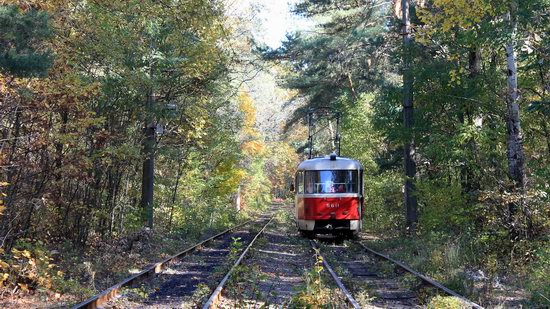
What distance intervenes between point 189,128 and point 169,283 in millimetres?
11938

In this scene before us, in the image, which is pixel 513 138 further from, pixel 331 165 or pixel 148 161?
pixel 148 161

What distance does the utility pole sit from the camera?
58.2 feet

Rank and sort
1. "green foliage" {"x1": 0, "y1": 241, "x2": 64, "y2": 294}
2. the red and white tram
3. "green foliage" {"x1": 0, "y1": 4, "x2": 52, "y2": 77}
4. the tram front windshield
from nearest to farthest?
"green foliage" {"x1": 0, "y1": 4, "x2": 52, "y2": 77} → "green foliage" {"x1": 0, "y1": 241, "x2": 64, "y2": 294} → the red and white tram → the tram front windshield

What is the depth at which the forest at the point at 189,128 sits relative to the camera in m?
10.2

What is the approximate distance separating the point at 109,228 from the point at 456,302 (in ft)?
36.7

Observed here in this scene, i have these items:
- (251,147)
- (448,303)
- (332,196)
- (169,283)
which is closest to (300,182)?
(332,196)

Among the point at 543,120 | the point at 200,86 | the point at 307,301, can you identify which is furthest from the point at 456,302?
the point at 200,86

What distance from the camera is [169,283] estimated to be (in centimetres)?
1080

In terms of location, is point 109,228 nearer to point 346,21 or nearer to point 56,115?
point 56,115

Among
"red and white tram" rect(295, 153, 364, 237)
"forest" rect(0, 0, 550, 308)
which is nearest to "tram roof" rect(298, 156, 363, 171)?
"red and white tram" rect(295, 153, 364, 237)

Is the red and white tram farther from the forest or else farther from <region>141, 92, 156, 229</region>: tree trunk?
<region>141, 92, 156, 229</region>: tree trunk

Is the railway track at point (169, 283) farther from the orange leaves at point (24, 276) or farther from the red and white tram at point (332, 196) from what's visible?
the red and white tram at point (332, 196)

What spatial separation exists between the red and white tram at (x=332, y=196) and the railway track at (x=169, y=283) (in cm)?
357

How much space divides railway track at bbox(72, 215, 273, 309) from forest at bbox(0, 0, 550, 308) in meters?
0.58
